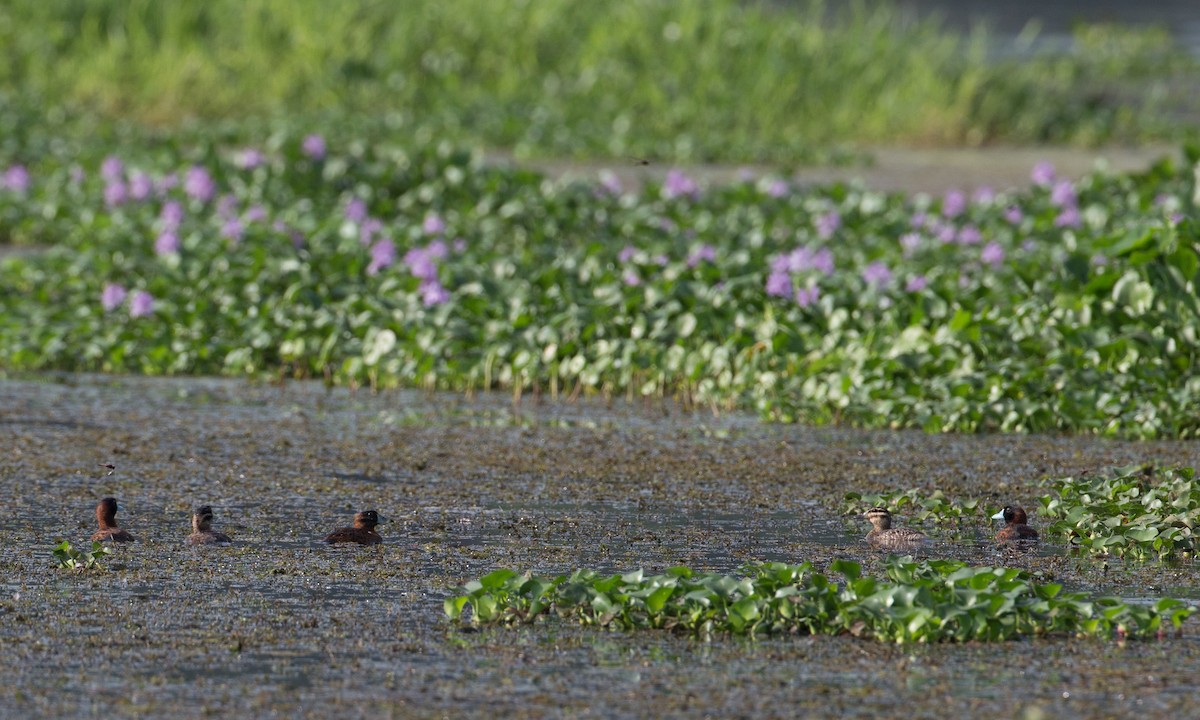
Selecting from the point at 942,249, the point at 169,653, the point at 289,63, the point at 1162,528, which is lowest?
the point at 169,653

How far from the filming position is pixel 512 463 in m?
7.49

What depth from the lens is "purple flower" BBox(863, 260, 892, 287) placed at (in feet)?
30.8

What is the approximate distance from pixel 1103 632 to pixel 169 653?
2081 millimetres

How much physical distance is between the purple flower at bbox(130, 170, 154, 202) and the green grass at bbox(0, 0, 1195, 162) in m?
4.27

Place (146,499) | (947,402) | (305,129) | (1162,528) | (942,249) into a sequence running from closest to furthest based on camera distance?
(1162,528) → (146,499) → (947,402) → (942,249) → (305,129)

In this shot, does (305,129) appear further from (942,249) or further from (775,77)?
(942,249)

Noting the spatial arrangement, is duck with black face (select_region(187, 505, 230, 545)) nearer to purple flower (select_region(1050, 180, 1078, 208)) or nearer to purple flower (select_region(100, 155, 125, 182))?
purple flower (select_region(1050, 180, 1078, 208))

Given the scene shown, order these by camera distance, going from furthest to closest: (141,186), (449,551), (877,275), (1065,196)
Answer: (141,186) < (1065,196) < (877,275) < (449,551)

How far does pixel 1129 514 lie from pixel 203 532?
256 cm

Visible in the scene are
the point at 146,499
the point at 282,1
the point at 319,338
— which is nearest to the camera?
Result: the point at 146,499

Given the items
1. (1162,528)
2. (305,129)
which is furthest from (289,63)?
(1162,528)

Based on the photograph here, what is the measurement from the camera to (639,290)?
9.47 meters

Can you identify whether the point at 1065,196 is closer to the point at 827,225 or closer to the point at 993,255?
the point at 827,225

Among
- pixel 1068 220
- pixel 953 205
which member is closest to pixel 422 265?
pixel 953 205
